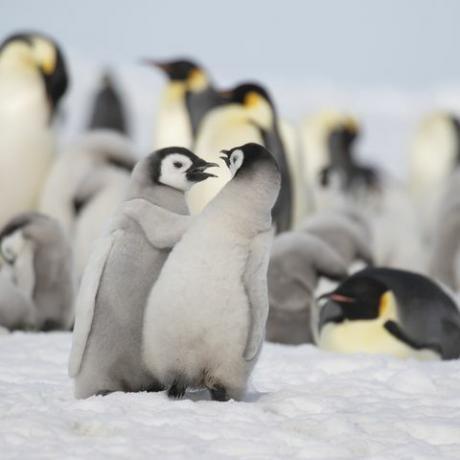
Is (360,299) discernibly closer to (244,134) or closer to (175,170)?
(175,170)

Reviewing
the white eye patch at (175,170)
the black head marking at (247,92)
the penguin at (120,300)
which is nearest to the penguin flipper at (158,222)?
the penguin at (120,300)

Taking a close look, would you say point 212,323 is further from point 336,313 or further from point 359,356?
point 336,313

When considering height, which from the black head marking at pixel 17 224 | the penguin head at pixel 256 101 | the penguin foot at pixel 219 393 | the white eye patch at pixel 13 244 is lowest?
the penguin foot at pixel 219 393

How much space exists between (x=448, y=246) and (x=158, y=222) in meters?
6.28

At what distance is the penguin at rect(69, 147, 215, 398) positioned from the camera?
12.5 feet

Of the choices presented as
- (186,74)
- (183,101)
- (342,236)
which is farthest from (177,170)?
(186,74)

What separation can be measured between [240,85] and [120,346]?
5.46 metres

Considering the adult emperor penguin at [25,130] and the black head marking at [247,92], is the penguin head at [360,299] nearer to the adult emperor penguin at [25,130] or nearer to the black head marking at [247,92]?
the adult emperor penguin at [25,130]

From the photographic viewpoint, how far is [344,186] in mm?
15422

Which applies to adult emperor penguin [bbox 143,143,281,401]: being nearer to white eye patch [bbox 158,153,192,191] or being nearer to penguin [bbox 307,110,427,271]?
white eye patch [bbox 158,153,192,191]

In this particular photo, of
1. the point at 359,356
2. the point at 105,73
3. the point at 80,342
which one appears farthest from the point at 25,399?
the point at 105,73

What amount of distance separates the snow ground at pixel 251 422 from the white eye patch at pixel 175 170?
711 mm

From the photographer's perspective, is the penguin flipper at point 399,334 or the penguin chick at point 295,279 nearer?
the penguin flipper at point 399,334

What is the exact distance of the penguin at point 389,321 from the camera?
5504 mm
